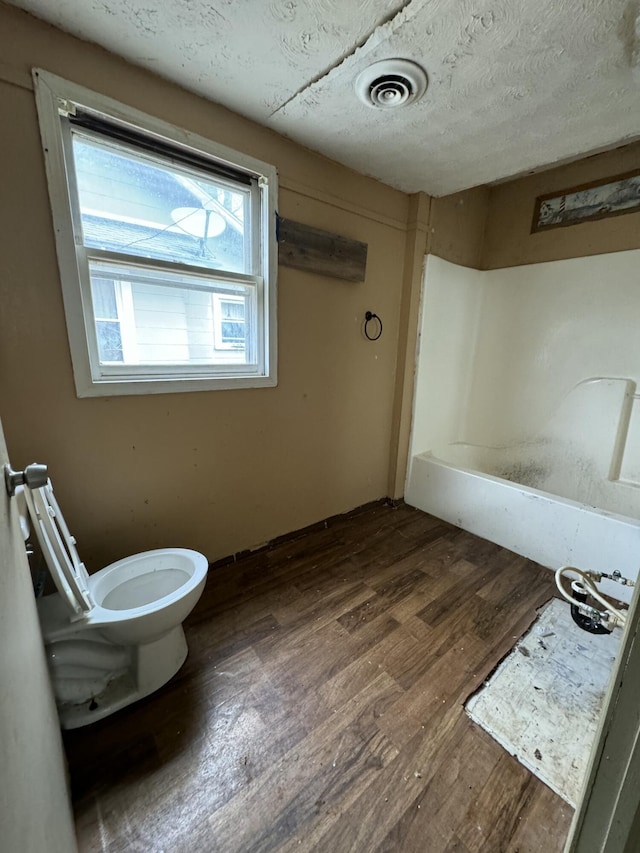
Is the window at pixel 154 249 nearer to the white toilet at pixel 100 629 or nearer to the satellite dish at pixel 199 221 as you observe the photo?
the satellite dish at pixel 199 221

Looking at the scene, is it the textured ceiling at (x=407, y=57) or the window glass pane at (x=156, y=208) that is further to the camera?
the window glass pane at (x=156, y=208)

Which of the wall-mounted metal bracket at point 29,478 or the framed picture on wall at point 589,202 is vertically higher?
the framed picture on wall at point 589,202

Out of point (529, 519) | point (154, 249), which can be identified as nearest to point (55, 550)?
point (154, 249)

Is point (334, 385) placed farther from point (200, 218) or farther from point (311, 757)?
point (311, 757)

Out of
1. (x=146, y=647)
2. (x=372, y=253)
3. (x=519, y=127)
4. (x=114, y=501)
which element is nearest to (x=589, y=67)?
(x=519, y=127)

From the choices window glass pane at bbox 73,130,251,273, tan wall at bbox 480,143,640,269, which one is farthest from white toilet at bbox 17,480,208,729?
tan wall at bbox 480,143,640,269

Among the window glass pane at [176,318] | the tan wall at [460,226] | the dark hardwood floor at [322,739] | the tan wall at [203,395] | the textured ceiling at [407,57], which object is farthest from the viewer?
the tan wall at [460,226]

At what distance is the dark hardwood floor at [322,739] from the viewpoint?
3.08 feet

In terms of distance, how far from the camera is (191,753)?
110 cm

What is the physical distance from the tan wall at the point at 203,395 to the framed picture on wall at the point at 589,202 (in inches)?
43.9

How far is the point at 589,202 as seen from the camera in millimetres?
2354

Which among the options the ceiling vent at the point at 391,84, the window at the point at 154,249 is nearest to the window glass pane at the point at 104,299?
the window at the point at 154,249

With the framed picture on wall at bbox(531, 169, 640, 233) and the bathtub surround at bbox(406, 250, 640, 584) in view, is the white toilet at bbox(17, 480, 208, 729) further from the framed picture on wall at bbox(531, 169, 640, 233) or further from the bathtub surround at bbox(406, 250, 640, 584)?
the framed picture on wall at bbox(531, 169, 640, 233)

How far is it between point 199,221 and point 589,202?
2.60 m
